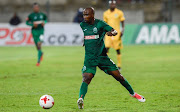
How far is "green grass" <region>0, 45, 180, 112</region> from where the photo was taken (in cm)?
878

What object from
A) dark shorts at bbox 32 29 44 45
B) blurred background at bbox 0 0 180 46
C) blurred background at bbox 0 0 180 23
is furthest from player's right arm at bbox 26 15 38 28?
blurred background at bbox 0 0 180 23

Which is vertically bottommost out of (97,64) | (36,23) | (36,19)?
(36,23)

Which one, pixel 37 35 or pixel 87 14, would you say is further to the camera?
pixel 37 35

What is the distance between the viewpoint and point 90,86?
11.9 meters

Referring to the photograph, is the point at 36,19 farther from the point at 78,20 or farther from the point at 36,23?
the point at 78,20

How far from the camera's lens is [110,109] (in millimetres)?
8406

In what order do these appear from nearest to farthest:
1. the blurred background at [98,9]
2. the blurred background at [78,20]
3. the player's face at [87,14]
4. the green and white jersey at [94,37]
A: the player's face at [87,14]
the green and white jersey at [94,37]
the blurred background at [78,20]
the blurred background at [98,9]

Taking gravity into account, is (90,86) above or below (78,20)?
above

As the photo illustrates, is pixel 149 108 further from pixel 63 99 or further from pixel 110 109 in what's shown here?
pixel 63 99

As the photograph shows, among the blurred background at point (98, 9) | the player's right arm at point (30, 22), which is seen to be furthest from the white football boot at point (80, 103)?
the blurred background at point (98, 9)

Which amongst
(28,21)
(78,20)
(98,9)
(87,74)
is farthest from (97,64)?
(98,9)

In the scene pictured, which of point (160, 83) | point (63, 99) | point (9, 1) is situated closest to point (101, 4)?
point (9, 1)

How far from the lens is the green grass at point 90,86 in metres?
8.78

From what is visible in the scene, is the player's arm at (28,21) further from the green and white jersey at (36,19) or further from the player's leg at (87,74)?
the player's leg at (87,74)
